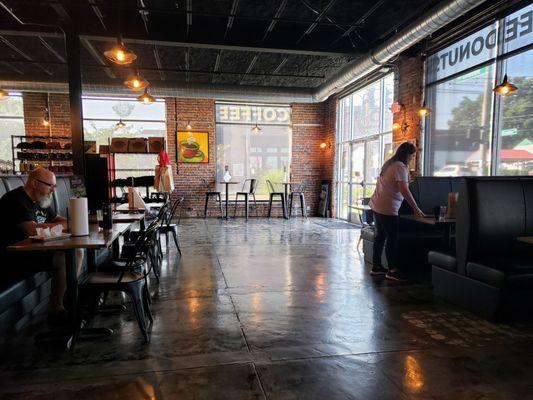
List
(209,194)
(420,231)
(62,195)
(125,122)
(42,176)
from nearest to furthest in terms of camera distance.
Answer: (42,176) → (62,195) → (420,231) → (209,194) → (125,122)

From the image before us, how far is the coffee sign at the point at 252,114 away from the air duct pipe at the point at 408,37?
329 cm

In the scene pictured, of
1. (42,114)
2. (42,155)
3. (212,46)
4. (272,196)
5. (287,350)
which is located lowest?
(287,350)

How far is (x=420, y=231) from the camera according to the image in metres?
4.87

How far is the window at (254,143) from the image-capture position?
35.0 ft

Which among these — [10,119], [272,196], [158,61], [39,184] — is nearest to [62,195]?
[39,184]

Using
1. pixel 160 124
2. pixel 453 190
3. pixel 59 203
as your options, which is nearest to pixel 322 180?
pixel 160 124

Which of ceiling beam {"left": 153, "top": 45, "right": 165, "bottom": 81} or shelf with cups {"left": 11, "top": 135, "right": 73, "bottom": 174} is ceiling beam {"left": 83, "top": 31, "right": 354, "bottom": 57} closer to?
ceiling beam {"left": 153, "top": 45, "right": 165, "bottom": 81}

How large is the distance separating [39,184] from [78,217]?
0.53 m

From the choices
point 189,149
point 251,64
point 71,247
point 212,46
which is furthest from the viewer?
point 189,149

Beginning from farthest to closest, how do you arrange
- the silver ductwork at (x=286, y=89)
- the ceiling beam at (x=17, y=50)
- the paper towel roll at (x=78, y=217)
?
the ceiling beam at (x=17, y=50)
the silver ductwork at (x=286, y=89)
the paper towel roll at (x=78, y=217)

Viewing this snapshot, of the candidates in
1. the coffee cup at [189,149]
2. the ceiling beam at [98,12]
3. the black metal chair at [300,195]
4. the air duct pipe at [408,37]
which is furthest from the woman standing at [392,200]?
the coffee cup at [189,149]

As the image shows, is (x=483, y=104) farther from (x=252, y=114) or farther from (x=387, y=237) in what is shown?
(x=252, y=114)

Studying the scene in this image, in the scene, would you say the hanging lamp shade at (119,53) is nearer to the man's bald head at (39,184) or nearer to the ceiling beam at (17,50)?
the man's bald head at (39,184)

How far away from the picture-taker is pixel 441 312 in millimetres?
3268
